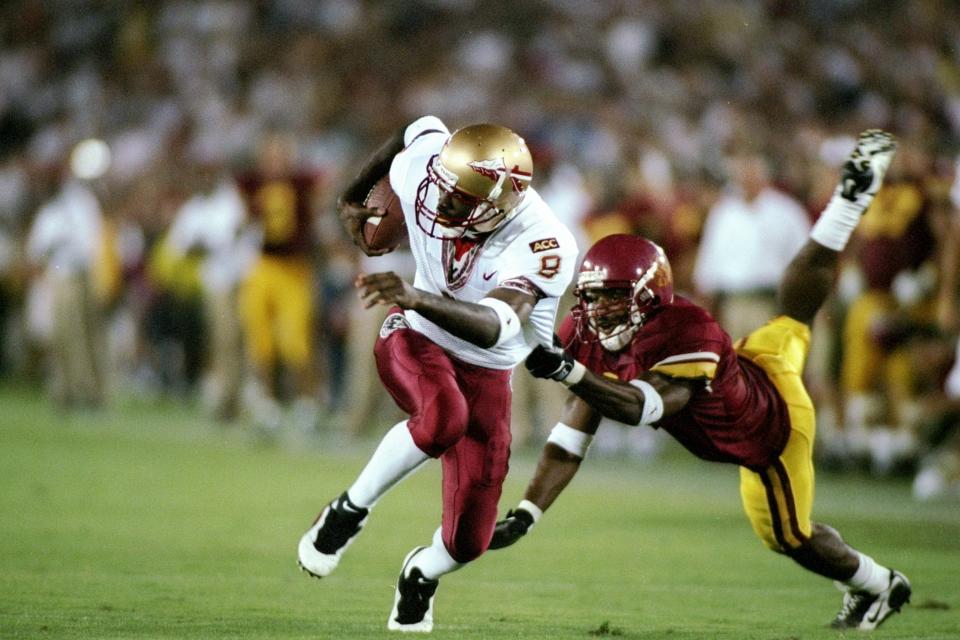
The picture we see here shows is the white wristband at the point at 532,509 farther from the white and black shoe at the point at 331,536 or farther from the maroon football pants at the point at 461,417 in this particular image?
the white and black shoe at the point at 331,536

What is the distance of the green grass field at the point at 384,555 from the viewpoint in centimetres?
529

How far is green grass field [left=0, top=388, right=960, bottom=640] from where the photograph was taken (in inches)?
208

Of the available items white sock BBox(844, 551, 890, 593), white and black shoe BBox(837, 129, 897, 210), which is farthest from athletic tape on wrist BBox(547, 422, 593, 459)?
white and black shoe BBox(837, 129, 897, 210)

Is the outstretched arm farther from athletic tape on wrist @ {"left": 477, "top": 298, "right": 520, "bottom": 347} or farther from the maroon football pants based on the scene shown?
the maroon football pants

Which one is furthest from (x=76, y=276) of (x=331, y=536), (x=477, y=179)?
(x=477, y=179)

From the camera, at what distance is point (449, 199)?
16.2 feet

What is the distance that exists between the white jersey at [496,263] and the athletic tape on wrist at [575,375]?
4.5 inches

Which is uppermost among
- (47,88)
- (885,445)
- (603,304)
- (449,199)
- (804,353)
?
(449,199)

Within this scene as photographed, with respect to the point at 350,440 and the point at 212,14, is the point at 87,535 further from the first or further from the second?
the point at 212,14

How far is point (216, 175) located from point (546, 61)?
4.60 meters

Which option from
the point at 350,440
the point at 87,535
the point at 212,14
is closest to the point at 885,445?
the point at 350,440

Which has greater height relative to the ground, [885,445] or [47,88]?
[885,445]

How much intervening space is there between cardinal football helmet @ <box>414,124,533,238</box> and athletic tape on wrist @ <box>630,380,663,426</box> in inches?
27.4

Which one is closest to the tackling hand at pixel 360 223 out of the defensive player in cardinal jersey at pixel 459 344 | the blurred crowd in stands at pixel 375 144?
the defensive player in cardinal jersey at pixel 459 344
